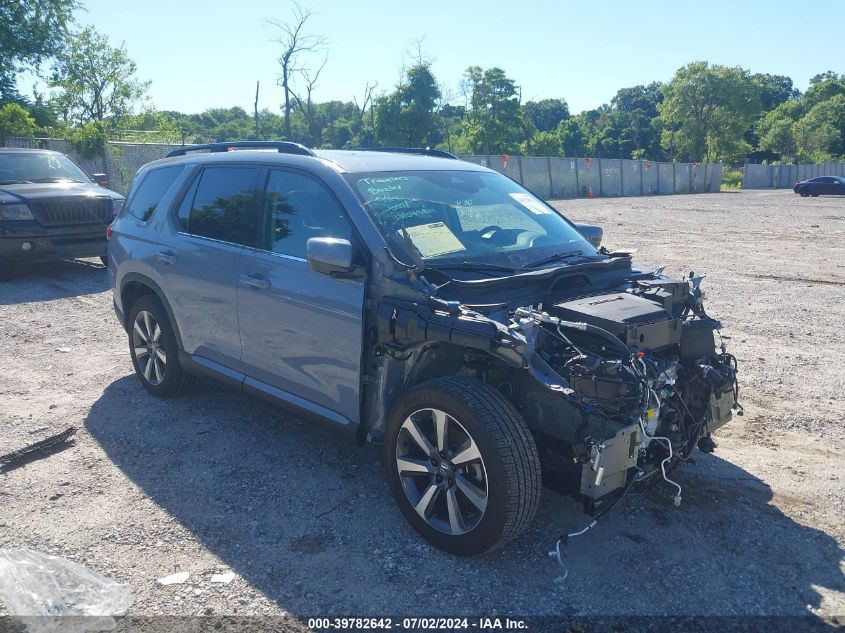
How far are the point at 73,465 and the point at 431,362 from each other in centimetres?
254

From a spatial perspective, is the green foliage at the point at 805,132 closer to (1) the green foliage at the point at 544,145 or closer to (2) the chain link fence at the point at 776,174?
(2) the chain link fence at the point at 776,174

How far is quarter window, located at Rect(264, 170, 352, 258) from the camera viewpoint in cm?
410

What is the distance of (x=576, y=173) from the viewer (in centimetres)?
4103

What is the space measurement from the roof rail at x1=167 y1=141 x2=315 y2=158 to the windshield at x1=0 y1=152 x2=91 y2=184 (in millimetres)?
6660

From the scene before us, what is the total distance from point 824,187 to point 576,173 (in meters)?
16.6

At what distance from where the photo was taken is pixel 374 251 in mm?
3795

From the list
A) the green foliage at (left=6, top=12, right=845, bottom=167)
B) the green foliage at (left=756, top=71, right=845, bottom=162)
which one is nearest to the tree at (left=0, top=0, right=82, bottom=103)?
the green foliage at (left=6, top=12, right=845, bottom=167)

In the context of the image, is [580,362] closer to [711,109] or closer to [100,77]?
[100,77]

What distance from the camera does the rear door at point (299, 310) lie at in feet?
12.7

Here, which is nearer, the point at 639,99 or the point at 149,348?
the point at 149,348

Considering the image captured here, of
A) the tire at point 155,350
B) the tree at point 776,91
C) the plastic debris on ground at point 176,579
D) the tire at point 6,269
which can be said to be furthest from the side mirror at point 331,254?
the tree at point 776,91

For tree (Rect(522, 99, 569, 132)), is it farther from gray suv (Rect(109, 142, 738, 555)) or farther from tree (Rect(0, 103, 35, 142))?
gray suv (Rect(109, 142, 738, 555))

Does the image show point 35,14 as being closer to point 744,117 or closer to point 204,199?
point 204,199

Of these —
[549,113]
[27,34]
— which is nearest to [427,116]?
[27,34]
